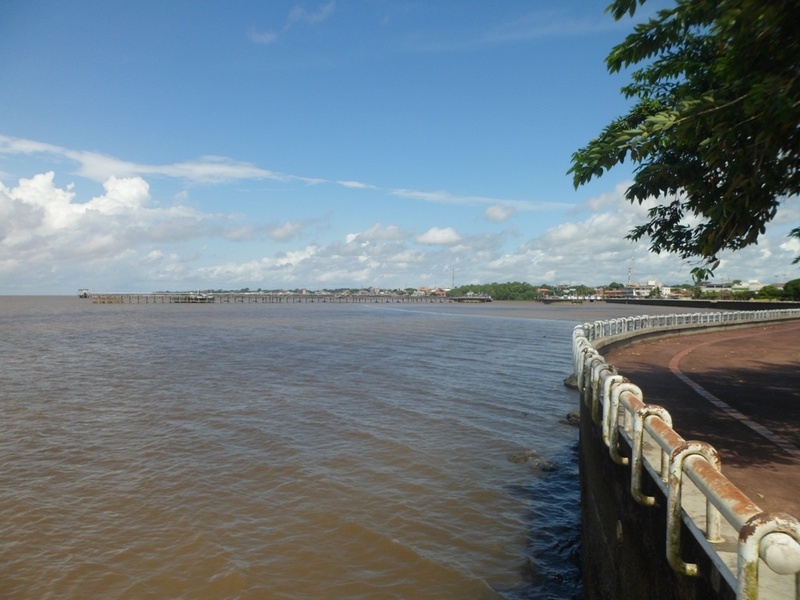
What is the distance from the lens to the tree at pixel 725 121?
15.0 feet

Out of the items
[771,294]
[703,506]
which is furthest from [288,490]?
[771,294]

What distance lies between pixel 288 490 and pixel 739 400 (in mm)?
8262

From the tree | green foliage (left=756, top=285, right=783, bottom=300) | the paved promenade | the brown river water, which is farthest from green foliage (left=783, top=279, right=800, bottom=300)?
the tree

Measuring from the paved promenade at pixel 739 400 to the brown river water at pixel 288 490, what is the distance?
244 cm

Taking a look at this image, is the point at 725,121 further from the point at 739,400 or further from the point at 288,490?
the point at 288,490

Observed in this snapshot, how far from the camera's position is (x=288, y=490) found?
9.76 m

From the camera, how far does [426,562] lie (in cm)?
755

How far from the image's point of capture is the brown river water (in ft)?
23.6

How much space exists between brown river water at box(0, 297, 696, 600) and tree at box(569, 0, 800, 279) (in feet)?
16.1

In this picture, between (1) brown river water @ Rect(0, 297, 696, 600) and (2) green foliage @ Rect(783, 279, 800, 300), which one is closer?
(1) brown river water @ Rect(0, 297, 696, 600)

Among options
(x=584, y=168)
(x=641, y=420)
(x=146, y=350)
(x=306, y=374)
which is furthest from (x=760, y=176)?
(x=146, y=350)

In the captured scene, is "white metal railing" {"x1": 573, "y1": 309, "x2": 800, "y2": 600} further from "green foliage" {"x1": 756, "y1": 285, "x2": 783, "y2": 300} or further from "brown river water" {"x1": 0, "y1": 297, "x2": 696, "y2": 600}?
"green foliage" {"x1": 756, "y1": 285, "x2": 783, "y2": 300}

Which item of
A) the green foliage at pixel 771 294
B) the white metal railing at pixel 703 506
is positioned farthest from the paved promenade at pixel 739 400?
the green foliage at pixel 771 294

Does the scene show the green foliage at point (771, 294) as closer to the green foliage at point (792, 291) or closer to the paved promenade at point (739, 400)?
the green foliage at point (792, 291)
